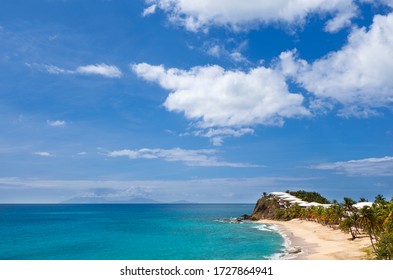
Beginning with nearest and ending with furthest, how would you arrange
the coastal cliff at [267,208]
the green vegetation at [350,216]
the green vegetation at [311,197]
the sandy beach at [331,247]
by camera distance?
the green vegetation at [350,216] < the sandy beach at [331,247] < the coastal cliff at [267,208] < the green vegetation at [311,197]

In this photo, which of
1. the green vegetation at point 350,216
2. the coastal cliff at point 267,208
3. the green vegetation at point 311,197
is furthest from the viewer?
the green vegetation at point 311,197

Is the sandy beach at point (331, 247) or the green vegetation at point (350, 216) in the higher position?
the green vegetation at point (350, 216)

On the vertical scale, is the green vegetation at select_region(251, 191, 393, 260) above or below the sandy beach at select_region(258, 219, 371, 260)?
above

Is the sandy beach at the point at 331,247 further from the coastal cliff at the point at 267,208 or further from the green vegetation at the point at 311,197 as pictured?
the green vegetation at the point at 311,197

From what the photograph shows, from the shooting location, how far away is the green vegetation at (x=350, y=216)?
41.8 metres

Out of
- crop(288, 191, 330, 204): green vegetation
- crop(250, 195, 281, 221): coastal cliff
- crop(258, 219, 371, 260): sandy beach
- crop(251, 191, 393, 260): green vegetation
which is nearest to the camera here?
crop(251, 191, 393, 260): green vegetation

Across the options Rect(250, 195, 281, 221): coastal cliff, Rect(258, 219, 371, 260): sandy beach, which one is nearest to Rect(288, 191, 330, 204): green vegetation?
Rect(250, 195, 281, 221): coastal cliff

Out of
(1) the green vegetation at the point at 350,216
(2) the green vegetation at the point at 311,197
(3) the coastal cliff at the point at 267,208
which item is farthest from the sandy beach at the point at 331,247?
(2) the green vegetation at the point at 311,197

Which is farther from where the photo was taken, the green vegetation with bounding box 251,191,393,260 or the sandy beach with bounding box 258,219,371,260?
the sandy beach with bounding box 258,219,371,260

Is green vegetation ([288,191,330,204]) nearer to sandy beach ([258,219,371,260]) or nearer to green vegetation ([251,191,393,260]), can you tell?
green vegetation ([251,191,393,260])

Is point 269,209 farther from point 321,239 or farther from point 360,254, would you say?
point 360,254

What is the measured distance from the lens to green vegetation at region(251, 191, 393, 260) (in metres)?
41.8

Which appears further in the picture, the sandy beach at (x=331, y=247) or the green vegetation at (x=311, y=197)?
the green vegetation at (x=311, y=197)
